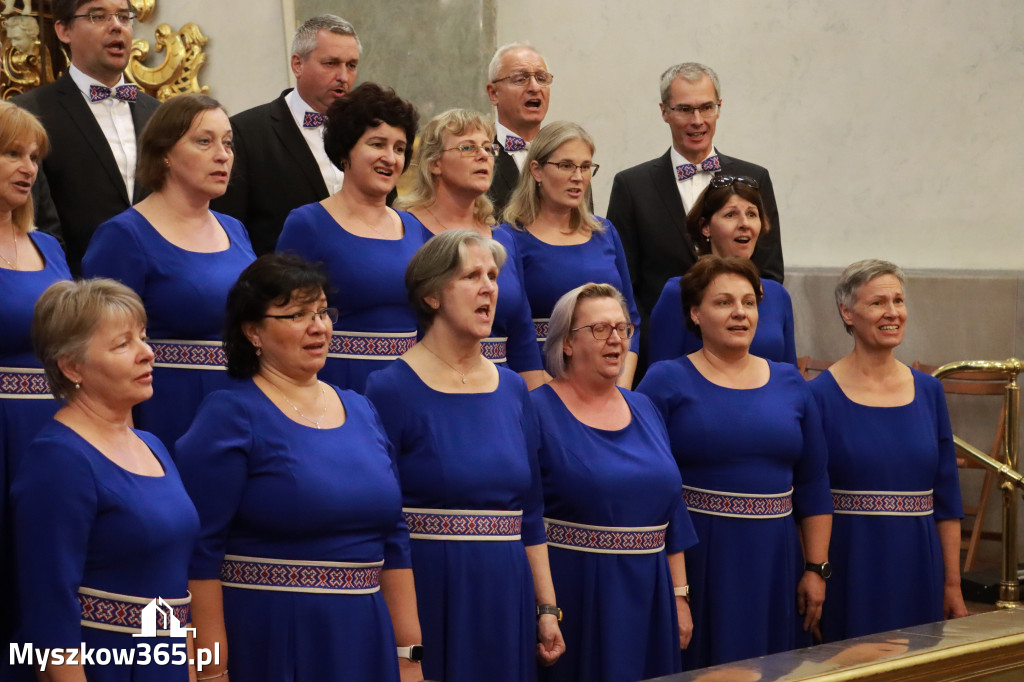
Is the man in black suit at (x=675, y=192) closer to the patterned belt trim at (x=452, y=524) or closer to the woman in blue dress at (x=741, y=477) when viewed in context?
the woman in blue dress at (x=741, y=477)

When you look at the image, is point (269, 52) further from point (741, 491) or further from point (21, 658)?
point (21, 658)

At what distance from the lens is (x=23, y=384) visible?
3441 millimetres

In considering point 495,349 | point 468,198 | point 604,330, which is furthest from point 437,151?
point 604,330

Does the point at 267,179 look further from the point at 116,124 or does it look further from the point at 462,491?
the point at 462,491

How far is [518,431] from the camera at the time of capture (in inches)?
144

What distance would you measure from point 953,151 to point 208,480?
190 inches

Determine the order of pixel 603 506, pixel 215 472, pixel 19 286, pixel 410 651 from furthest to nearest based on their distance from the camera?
pixel 603 506 → pixel 19 286 → pixel 410 651 → pixel 215 472

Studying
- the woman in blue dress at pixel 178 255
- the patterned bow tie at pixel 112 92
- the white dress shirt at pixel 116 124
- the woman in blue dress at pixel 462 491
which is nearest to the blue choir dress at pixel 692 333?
the woman in blue dress at pixel 462 491

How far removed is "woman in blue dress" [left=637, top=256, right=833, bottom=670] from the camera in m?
4.16

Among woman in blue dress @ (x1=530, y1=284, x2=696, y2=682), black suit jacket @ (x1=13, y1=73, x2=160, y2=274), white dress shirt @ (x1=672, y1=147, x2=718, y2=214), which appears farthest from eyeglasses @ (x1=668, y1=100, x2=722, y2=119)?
black suit jacket @ (x1=13, y1=73, x2=160, y2=274)

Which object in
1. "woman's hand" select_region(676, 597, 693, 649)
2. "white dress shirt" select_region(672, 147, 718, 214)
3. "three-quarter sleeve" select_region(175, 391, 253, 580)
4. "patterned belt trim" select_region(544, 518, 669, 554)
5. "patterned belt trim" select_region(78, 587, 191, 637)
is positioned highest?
"white dress shirt" select_region(672, 147, 718, 214)

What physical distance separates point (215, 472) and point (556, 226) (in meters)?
1.87

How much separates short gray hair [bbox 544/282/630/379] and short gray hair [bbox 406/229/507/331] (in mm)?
301

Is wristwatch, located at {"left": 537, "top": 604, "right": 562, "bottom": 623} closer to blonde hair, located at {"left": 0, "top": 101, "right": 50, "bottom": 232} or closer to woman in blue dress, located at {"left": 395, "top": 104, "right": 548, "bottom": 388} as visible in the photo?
woman in blue dress, located at {"left": 395, "top": 104, "right": 548, "bottom": 388}
